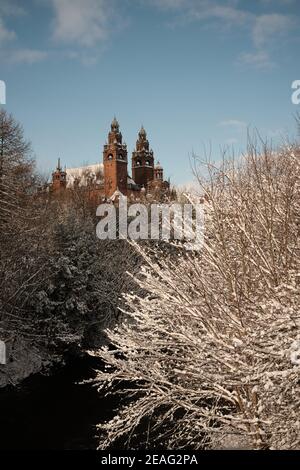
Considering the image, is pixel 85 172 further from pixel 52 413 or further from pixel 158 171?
pixel 52 413

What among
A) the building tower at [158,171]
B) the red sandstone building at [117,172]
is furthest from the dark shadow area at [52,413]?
the building tower at [158,171]

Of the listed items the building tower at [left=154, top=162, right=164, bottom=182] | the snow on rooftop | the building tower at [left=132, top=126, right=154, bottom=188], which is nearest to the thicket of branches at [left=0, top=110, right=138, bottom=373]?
the snow on rooftop

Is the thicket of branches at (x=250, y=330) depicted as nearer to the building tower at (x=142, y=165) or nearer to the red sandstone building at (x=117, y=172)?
the red sandstone building at (x=117, y=172)

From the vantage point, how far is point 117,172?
64375 millimetres

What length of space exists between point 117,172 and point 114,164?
5.22 ft

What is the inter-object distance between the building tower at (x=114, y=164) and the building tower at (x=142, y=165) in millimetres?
6809

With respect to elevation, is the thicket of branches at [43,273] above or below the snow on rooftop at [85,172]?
below

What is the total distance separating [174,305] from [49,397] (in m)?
10.7

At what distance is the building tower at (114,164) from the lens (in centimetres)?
6382

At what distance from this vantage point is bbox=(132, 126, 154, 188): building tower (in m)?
74.9
